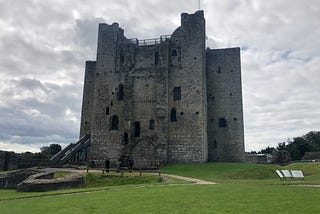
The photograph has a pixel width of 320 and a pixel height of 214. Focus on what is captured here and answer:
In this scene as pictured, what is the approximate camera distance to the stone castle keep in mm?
34688

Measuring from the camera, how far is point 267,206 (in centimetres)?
969

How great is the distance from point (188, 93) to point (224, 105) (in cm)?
586

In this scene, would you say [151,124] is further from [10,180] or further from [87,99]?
[10,180]

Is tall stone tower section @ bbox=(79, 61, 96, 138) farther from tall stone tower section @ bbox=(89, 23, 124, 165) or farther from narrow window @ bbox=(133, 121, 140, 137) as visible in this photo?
narrow window @ bbox=(133, 121, 140, 137)

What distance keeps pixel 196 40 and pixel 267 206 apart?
28401mm

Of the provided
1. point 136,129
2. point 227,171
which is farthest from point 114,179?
point 136,129

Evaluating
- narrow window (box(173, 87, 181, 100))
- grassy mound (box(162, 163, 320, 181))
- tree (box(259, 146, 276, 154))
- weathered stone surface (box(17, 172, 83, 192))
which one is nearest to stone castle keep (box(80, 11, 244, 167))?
narrow window (box(173, 87, 181, 100))

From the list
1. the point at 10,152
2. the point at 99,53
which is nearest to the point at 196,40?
the point at 99,53

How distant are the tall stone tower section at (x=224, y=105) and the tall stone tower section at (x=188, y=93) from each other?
121 inches

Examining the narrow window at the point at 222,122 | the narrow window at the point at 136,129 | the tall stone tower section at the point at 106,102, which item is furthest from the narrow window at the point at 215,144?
the tall stone tower section at the point at 106,102

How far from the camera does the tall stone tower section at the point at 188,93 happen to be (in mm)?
34062

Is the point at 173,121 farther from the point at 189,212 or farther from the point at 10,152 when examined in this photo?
the point at 189,212

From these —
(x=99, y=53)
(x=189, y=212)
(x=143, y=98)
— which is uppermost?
(x=99, y=53)

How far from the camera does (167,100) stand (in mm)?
35625
